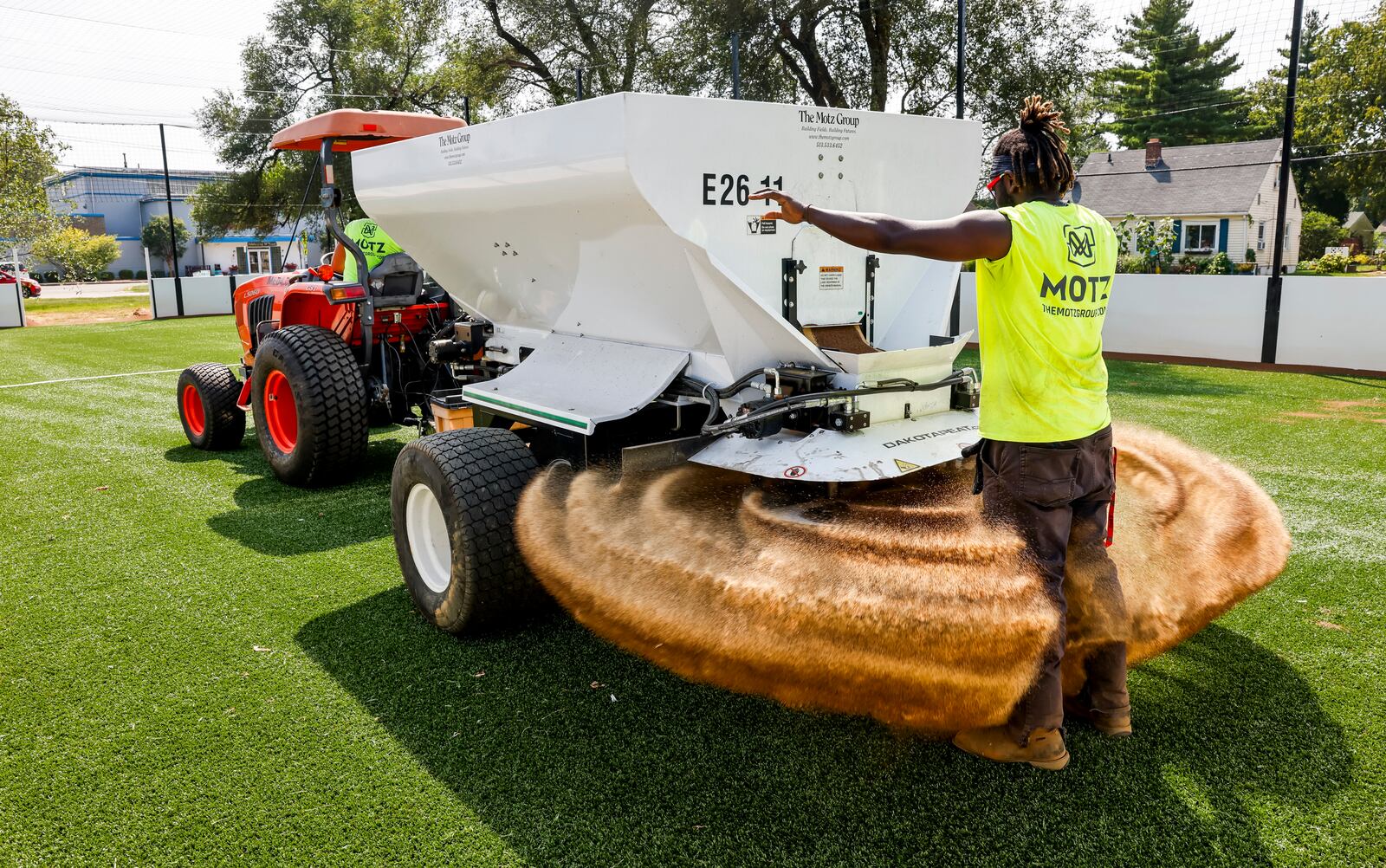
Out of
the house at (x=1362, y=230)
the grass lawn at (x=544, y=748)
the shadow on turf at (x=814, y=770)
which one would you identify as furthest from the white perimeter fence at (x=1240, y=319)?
the house at (x=1362, y=230)

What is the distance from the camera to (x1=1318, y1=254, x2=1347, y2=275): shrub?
1298 inches

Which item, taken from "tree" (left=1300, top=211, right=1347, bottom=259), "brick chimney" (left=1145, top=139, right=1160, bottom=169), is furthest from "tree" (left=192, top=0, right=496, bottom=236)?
"tree" (left=1300, top=211, right=1347, bottom=259)

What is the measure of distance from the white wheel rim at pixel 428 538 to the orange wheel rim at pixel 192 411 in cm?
446

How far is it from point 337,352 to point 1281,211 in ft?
33.1

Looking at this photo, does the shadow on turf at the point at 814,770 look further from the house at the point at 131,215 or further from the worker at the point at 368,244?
the house at the point at 131,215

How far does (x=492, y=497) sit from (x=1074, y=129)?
1592cm

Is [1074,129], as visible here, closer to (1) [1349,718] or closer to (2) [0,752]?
(1) [1349,718]

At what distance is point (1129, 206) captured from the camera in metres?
35.8

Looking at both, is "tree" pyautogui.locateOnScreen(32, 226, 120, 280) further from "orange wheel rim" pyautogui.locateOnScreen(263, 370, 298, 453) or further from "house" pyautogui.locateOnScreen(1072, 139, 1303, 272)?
"house" pyautogui.locateOnScreen(1072, 139, 1303, 272)

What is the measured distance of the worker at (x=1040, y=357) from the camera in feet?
9.04

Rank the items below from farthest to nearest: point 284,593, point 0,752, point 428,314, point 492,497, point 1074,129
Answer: point 1074,129
point 428,314
point 284,593
point 492,497
point 0,752

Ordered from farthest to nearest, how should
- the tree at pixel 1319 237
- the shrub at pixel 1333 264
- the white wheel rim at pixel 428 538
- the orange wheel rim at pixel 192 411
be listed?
the tree at pixel 1319 237, the shrub at pixel 1333 264, the orange wheel rim at pixel 192 411, the white wheel rim at pixel 428 538

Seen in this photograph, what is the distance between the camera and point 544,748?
126 inches

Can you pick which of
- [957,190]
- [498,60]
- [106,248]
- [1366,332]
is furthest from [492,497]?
[106,248]
